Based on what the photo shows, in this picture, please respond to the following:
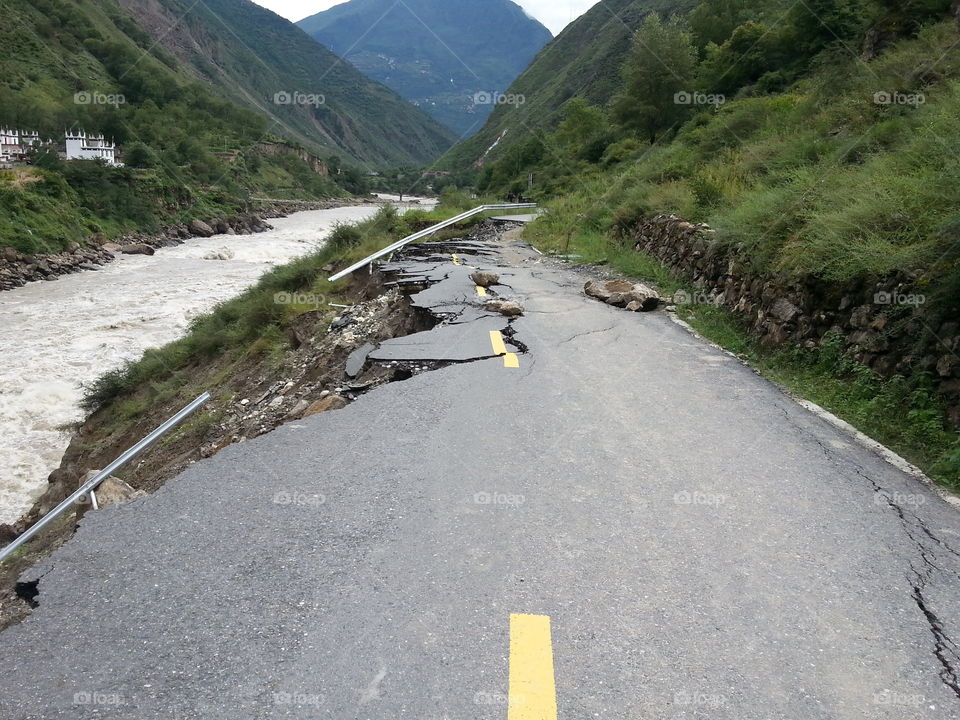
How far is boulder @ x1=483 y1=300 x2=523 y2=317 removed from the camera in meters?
9.41

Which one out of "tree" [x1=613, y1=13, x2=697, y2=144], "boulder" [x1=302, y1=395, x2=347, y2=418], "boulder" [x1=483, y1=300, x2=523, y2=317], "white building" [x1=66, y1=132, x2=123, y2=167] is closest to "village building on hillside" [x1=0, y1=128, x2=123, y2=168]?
"white building" [x1=66, y1=132, x2=123, y2=167]

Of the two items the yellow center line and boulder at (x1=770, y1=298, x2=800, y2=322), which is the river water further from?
boulder at (x1=770, y1=298, x2=800, y2=322)

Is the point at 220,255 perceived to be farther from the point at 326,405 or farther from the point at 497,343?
the point at 326,405

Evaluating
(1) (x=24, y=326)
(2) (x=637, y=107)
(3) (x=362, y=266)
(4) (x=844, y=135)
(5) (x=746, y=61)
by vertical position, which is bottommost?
(1) (x=24, y=326)

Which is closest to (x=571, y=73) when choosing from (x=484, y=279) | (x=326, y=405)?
(x=484, y=279)

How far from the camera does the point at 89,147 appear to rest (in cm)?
6266

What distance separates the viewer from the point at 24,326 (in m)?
22.5

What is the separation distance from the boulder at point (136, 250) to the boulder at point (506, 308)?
134 ft

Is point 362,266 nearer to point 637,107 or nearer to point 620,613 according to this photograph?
point 620,613

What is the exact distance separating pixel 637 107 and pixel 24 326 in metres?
29.1

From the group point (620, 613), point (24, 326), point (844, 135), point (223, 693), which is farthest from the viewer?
point (24, 326)

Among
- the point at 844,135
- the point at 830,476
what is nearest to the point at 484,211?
the point at 844,135

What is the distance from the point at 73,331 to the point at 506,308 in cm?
1962

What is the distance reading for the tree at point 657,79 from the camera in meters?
29.4
